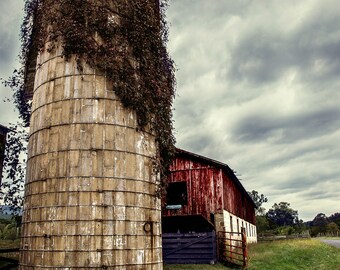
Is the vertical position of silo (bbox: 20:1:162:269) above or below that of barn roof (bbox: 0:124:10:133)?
below

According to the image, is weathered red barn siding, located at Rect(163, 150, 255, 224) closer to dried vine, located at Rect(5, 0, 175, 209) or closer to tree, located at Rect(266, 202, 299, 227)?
dried vine, located at Rect(5, 0, 175, 209)

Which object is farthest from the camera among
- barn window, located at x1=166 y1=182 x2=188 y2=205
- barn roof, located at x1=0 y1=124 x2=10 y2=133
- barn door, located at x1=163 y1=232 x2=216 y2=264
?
barn window, located at x1=166 y1=182 x2=188 y2=205

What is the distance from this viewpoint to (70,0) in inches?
416

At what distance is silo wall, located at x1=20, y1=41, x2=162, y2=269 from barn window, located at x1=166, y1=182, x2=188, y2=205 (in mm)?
10207

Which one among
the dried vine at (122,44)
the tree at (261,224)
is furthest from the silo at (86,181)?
the tree at (261,224)

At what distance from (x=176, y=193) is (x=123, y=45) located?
12857 millimetres

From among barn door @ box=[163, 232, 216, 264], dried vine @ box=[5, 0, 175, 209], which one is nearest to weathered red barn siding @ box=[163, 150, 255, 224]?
barn door @ box=[163, 232, 216, 264]

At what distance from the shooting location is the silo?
28.7 ft

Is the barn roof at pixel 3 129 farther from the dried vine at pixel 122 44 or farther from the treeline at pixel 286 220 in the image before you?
the treeline at pixel 286 220

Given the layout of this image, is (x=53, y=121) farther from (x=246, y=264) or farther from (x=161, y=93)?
(x=246, y=264)

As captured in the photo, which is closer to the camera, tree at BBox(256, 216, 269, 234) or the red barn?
the red barn

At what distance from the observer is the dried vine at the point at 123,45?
33.3 ft

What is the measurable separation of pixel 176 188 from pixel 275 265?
7.55 meters

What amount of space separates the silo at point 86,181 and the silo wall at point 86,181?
0.08ft
